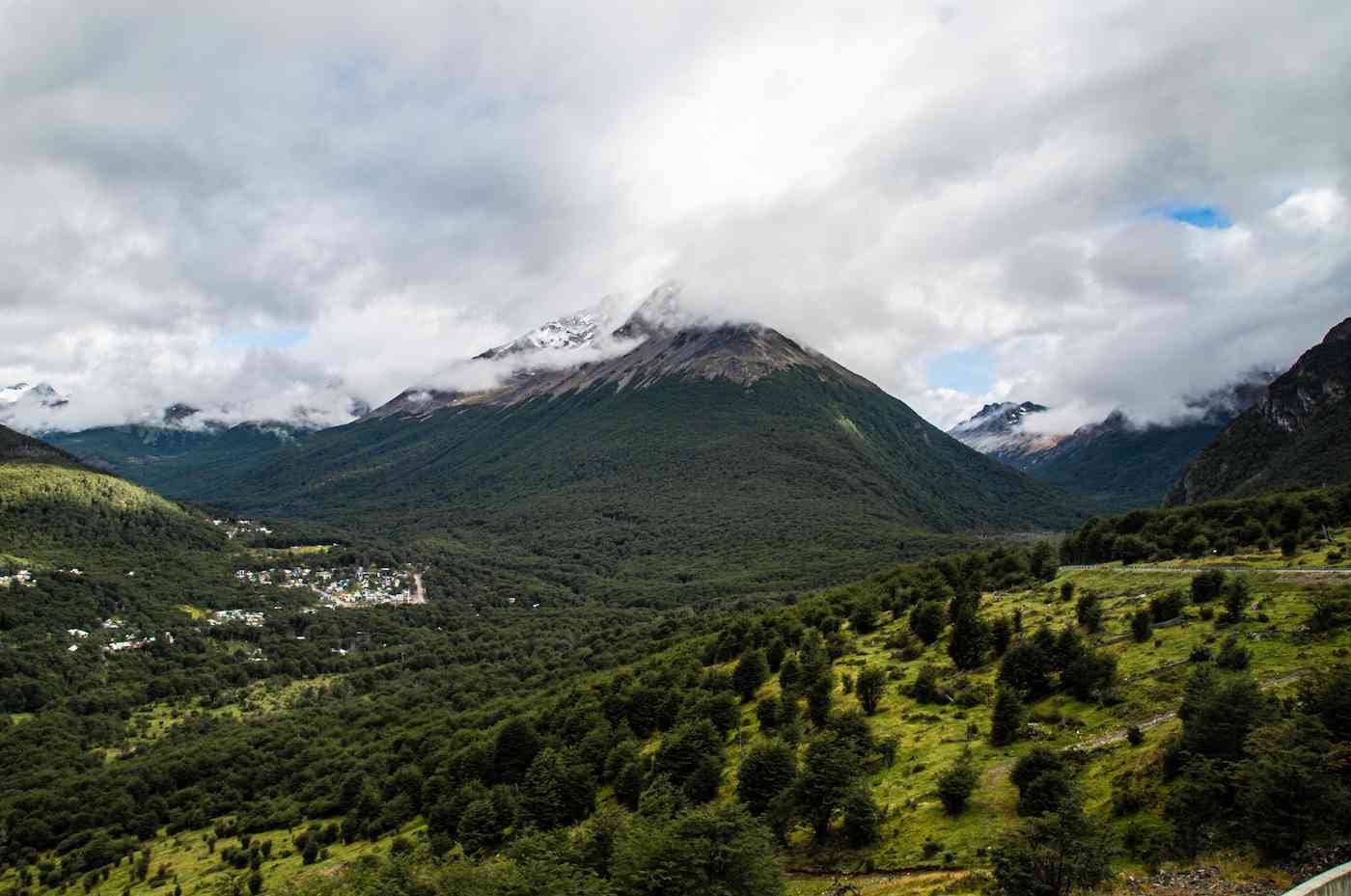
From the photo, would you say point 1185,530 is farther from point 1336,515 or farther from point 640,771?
point 640,771

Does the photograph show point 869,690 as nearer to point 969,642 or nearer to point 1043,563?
point 969,642

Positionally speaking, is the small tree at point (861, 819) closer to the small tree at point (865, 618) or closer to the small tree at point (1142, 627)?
the small tree at point (1142, 627)

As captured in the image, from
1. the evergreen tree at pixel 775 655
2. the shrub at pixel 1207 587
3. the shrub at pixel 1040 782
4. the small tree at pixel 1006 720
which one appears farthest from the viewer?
A: the evergreen tree at pixel 775 655

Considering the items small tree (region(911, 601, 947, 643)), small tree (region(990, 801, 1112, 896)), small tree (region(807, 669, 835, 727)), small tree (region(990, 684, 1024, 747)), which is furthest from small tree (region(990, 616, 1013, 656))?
small tree (region(990, 801, 1112, 896))

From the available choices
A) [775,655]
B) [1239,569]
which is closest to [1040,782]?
[1239,569]

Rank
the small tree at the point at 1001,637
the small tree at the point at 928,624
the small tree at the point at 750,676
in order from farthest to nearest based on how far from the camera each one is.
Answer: the small tree at the point at 750,676 < the small tree at the point at 928,624 < the small tree at the point at 1001,637

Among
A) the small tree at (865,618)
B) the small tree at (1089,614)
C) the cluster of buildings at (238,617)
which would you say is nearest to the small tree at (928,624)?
the small tree at (865,618)
